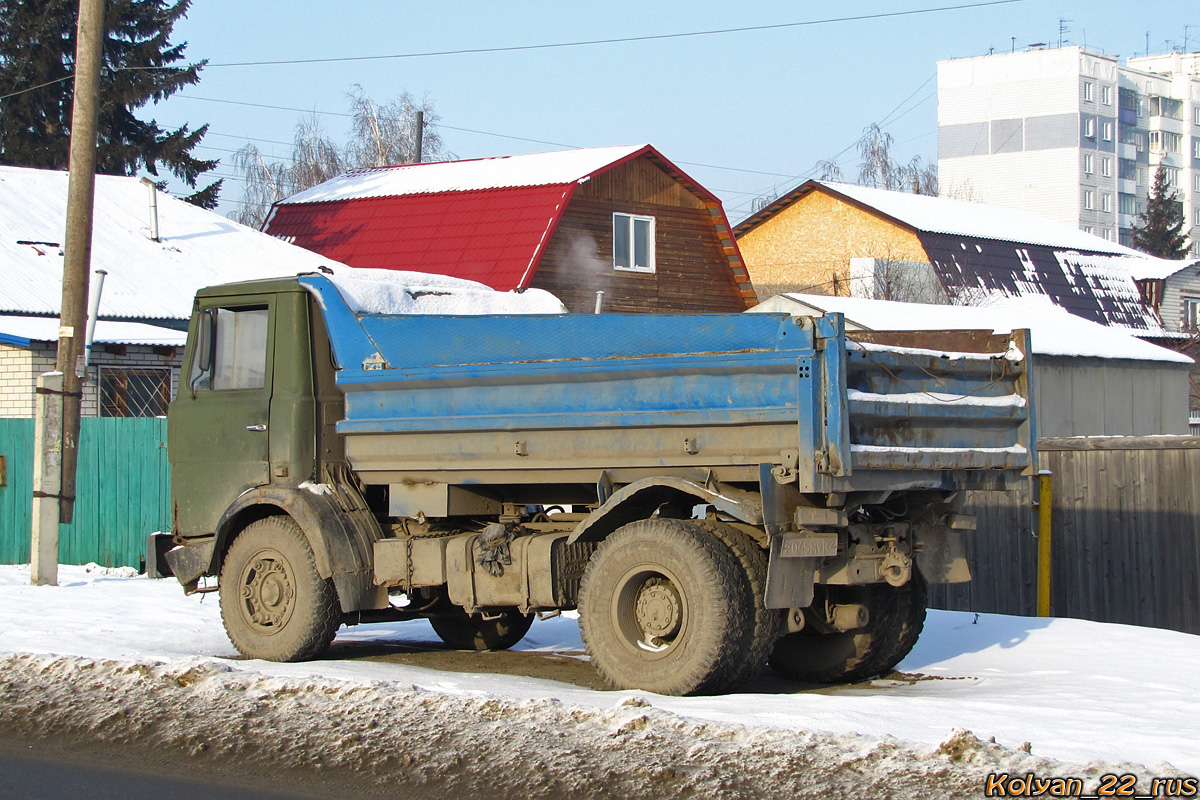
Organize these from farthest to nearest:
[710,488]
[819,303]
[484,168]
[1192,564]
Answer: [484,168] < [819,303] < [1192,564] < [710,488]

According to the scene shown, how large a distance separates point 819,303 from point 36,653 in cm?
1241

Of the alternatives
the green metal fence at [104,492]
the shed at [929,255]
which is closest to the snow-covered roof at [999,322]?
the green metal fence at [104,492]

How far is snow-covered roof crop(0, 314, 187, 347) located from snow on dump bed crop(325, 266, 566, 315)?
337 inches

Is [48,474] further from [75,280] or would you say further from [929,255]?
[929,255]

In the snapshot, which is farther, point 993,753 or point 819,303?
point 819,303

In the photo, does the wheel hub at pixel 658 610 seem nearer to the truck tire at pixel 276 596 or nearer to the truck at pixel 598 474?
the truck at pixel 598 474

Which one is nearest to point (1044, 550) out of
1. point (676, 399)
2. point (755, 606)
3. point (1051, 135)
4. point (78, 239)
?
point (755, 606)

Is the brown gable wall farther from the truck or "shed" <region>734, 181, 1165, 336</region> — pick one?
the truck

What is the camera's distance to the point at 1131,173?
375 feet

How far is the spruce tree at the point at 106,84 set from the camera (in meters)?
32.9

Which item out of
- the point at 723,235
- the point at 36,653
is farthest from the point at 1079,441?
the point at 723,235

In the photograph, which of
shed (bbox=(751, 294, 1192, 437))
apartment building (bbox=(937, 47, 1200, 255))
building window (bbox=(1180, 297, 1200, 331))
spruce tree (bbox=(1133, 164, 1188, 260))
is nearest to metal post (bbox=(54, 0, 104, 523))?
shed (bbox=(751, 294, 1192, 437))

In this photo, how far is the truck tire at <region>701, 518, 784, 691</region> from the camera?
764 centimetres

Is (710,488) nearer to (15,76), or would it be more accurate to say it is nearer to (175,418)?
(175,418)
